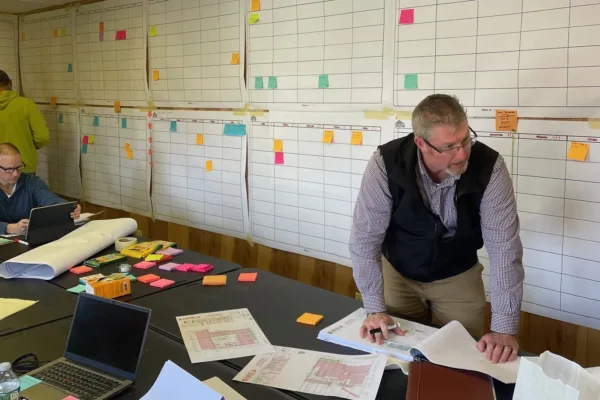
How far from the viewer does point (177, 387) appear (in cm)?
132

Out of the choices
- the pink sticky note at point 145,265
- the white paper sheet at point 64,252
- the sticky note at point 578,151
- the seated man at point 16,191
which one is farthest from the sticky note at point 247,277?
the seated man at point 16,191

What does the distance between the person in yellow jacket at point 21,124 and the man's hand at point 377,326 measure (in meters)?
3.79

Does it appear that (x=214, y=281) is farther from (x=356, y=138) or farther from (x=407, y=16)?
(x=407, y=16)

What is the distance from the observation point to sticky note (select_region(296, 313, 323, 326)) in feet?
6.10

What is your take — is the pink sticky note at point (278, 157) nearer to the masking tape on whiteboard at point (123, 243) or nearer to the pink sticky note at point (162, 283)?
the masking tape on whiteboard at point (123, 243)

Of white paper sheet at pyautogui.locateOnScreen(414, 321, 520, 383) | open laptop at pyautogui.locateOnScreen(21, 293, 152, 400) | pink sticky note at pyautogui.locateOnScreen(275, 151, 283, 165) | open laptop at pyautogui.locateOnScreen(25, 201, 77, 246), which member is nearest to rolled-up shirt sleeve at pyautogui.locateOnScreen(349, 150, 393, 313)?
white paper sheet at pyautogui.locateOnScreen(414, 321, 520, 383)

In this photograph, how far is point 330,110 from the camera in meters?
3.08

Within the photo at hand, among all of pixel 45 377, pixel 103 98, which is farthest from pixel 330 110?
pixel 103 98

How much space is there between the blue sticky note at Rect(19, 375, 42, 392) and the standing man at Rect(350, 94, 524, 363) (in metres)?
0.92

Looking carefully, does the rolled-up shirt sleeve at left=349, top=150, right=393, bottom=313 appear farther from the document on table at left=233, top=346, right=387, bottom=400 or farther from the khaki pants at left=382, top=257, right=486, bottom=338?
the document on table at left=233, top=346, right=387, bottom=400

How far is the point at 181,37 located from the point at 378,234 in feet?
8.42

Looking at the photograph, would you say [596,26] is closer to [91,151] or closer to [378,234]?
[378,234]

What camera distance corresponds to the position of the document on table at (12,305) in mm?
1969

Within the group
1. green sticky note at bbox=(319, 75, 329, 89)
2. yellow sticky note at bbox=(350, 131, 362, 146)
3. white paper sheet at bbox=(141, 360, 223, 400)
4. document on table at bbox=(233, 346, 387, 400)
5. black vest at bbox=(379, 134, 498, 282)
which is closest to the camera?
white paper sheet at bbox=(141, 360, 223, 400)
